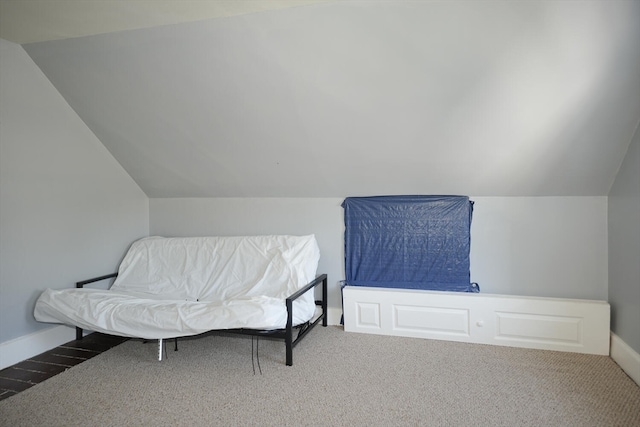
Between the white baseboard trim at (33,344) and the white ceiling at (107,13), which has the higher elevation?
the white ceiling at (107,13)

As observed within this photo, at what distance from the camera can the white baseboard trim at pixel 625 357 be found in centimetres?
239

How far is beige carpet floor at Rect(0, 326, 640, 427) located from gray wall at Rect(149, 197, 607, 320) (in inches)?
22.2

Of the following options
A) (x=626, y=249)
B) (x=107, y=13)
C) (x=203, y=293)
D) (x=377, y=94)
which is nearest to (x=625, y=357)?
(x=626, y=249)

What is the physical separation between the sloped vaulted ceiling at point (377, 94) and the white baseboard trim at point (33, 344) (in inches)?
64.9

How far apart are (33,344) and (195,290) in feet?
4.04

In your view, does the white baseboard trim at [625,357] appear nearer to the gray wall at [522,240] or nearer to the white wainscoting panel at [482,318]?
the white wainscoting panel at [482,318]

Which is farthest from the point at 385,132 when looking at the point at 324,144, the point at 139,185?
the point at 139,185

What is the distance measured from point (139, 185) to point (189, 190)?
56cm

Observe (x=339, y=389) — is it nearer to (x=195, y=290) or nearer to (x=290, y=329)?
(x=290, y=329)

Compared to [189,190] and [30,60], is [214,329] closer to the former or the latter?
[189,190]

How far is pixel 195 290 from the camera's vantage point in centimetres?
345

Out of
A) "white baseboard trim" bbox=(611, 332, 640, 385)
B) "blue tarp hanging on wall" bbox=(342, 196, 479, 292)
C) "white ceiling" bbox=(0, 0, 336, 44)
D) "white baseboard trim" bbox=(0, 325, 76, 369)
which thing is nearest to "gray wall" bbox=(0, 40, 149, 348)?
"white baseboard trim" bbox=(0, 325, 76, 369)

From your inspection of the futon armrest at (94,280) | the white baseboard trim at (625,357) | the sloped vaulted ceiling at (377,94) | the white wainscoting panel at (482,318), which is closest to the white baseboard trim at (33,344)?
the futon armrest at (94,280)

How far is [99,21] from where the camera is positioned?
2.39m
